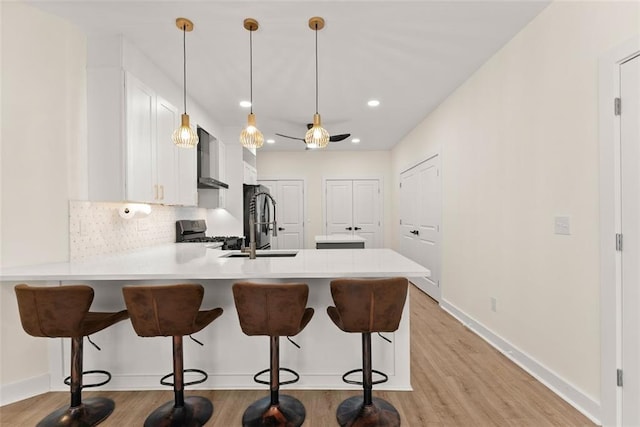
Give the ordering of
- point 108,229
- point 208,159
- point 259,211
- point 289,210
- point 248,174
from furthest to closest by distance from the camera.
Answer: point 289,210 → point 248,174 → point 259,211 → point 208,159 → point 108,229

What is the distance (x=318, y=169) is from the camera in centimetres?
726

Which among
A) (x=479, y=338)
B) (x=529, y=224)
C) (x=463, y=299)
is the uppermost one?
(x=529, y=224)

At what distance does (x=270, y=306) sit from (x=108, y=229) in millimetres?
2035

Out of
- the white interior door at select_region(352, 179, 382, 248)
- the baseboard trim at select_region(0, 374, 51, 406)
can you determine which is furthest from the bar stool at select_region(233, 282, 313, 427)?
the white interior door at select_region(352, 179, 382, 248)

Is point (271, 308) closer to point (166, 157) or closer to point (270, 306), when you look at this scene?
point (270, 306)

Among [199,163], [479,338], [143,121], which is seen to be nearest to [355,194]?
[199,163]

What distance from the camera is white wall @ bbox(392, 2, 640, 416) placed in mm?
1989

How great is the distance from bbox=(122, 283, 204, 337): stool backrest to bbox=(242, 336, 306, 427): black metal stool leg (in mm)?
494

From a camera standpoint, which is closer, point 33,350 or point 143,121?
point 33,350

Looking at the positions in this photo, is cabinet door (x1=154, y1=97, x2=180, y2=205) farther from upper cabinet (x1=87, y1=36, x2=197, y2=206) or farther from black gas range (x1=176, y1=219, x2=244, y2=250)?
black gas range (x1=176, y1=219, x2=244, y2=250)

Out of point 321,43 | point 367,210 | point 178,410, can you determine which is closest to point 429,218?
point 367,210

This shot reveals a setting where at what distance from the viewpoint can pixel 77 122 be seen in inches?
101

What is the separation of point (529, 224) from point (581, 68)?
111 centimetres

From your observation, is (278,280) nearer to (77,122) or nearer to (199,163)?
(77,122)
